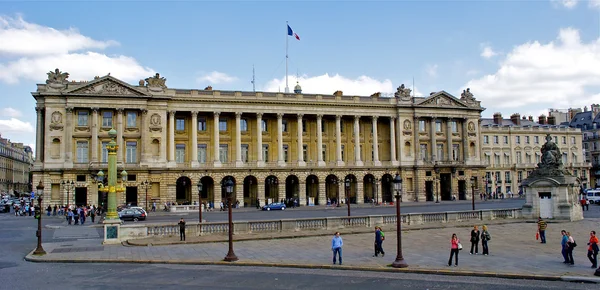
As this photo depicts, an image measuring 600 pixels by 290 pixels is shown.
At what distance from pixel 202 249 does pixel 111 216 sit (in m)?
7.02

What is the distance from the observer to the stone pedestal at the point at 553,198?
129 ft

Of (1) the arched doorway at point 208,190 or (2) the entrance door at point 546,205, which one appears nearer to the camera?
(2) the entrance door at point 546,205

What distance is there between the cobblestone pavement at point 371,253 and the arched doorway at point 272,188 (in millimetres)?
42746

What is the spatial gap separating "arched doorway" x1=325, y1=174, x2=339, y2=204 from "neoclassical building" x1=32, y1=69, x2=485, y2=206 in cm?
16

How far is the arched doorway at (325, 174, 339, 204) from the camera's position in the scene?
258 ft

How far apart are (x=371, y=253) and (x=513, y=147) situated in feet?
264

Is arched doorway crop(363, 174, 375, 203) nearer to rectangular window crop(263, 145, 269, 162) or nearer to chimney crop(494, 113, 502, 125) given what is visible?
rectangular window crop(263, 145, 269, 162)

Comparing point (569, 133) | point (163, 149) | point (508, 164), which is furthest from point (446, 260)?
point (569, 133)

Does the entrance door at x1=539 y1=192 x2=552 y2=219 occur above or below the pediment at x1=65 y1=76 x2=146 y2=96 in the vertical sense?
below

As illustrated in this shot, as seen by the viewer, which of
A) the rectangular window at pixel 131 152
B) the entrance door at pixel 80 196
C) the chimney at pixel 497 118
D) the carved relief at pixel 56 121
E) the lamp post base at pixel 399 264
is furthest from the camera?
the chimney at pixel 497 118

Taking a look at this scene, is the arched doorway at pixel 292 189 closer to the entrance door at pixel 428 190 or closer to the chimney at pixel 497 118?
the entrance door at pixel 428 190

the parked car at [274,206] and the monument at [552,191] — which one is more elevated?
the monument at [552,191]

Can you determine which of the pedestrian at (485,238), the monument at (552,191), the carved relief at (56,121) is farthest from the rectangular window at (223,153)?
the pedestrian at (485,238)

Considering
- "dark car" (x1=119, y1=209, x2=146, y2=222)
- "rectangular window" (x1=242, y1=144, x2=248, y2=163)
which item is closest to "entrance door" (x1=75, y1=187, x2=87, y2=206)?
"dark car" (x1=119, y1=209, x2=146, y2=222)
